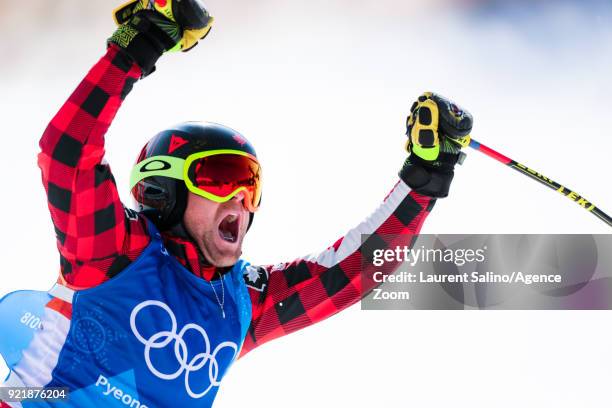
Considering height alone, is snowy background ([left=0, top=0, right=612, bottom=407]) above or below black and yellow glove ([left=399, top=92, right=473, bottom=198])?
above

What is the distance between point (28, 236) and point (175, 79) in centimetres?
222

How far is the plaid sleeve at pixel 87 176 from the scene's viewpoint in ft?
9.37

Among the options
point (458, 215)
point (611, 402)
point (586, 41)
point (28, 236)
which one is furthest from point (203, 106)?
point (611, 402)

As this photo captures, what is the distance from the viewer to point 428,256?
5.38m

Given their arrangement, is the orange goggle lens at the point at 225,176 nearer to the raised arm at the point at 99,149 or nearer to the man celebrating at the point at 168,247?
the man celebrating at the point at 168,247

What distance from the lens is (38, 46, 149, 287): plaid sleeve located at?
9.37 feet

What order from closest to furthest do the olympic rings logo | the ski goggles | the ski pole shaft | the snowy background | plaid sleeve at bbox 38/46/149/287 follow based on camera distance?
plaid sleeve at bbox 38/46/149/287 → the olympic rings logo → the ski goggles → the ski pole shaft → the snowy background

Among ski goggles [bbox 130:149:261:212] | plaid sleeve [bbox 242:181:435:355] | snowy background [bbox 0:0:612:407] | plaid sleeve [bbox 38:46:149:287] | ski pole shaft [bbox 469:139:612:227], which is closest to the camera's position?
plaid sleeve [bbox 38:46:149:287]

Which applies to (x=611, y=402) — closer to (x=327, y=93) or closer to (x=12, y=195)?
(x=327, y=93)

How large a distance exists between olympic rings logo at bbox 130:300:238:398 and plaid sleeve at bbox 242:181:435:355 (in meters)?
0.52

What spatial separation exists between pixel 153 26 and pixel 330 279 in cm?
164

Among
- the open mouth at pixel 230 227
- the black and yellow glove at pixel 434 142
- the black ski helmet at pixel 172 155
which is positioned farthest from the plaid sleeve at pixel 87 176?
the black and yellow glove at pixel 434 142

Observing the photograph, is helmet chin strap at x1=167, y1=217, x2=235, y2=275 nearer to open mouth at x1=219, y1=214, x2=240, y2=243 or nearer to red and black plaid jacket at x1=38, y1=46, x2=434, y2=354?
red and black plaid jacket at x1=38, y1=46, x2=434, y2=354

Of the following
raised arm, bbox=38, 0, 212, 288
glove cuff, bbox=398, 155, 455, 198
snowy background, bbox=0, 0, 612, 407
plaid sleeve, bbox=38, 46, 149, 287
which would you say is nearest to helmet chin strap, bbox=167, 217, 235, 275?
raised arm, bbox=38, 0, 212, 288
